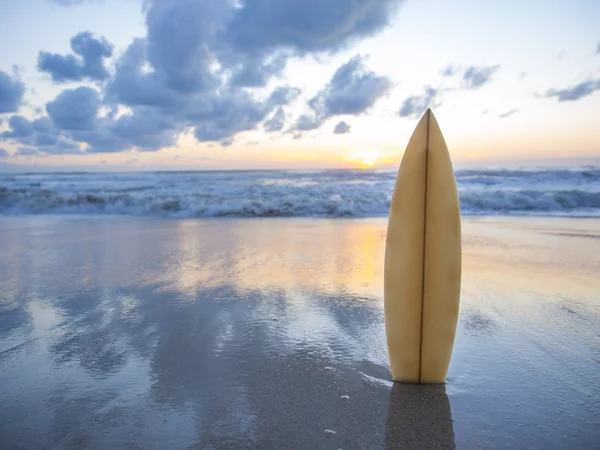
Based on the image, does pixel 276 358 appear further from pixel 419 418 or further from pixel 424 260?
pixel 424 260

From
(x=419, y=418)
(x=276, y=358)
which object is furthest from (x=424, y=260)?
(x=276, y=358)

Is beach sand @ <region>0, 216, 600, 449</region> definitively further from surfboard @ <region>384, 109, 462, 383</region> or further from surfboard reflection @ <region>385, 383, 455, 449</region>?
surfboard @ <region>384, 109, 462, 383</region>

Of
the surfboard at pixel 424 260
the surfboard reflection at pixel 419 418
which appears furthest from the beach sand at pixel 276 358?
the surfboard at pixel 424 260

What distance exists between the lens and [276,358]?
2.89 metres

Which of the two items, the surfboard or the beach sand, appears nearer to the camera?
the beach sand

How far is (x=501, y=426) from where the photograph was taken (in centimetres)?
213

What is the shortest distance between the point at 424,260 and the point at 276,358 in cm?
115

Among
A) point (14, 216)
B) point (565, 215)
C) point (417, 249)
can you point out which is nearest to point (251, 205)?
point (14, 216)

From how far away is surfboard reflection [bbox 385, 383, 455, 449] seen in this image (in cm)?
203

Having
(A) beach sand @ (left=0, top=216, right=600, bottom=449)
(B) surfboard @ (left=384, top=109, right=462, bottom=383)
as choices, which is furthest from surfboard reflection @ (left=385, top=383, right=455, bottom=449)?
(B) surfboard @ (left=384, top=109, right=462, bottom=383)

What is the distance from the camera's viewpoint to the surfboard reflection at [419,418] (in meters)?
2.03

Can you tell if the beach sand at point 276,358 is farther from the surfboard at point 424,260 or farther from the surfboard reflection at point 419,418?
the surfboard at point 424,260

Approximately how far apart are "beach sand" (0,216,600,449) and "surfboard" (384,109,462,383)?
203 millimetres

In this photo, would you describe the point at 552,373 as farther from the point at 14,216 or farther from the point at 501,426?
the point at 14,216
